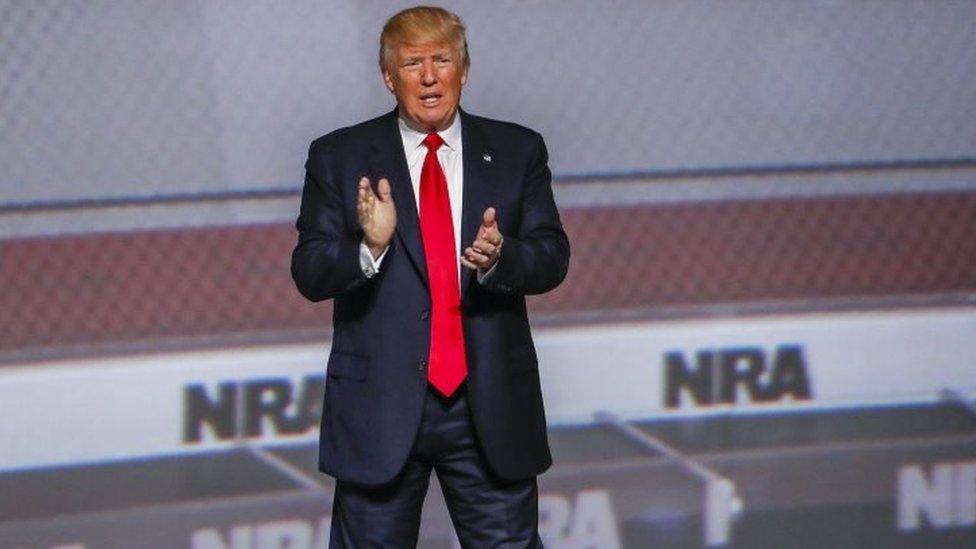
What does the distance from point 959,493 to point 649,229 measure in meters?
1.04

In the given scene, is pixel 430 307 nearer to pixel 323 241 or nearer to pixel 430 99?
pixel 323 241

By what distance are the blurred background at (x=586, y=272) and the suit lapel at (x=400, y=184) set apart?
131cm

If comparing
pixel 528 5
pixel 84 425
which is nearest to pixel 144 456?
pixel 84 425

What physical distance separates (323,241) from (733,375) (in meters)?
1.81

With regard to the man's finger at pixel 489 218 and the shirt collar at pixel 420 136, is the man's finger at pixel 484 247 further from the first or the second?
the shirt collar at pixel 420 136

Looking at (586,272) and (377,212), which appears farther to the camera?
(586,272)

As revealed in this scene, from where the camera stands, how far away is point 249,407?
362 centimetres

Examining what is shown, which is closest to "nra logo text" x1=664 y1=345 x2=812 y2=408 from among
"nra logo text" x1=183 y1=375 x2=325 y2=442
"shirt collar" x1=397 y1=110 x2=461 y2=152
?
"nra logo text" x1=183 y1=375 x2=325 y2=442

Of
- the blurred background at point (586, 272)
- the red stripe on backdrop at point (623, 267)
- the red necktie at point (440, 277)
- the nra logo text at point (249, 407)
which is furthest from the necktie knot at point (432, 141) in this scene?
the red stripe on backdrop at point (623, 267)

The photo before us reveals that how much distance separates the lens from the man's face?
7.20 feet

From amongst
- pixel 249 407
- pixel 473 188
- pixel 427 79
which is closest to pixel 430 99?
pixel 427 79

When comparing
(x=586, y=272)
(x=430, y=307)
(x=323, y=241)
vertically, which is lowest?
(x=586, y=272)

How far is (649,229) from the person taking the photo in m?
4.33

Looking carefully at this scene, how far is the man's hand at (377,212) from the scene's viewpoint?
2.13 meters
